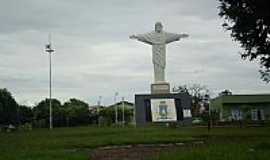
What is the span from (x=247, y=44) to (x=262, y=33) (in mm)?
1036

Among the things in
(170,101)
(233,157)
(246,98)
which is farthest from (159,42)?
(233,157)

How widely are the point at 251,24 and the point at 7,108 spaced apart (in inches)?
3592

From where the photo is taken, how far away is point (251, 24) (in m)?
26.3

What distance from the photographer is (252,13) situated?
83.9ft

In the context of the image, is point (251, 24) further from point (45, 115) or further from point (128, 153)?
point (45, 115)

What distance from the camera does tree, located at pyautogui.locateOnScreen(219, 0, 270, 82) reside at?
82.4 feet

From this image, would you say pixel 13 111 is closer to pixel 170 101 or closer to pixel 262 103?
pixel 170 101

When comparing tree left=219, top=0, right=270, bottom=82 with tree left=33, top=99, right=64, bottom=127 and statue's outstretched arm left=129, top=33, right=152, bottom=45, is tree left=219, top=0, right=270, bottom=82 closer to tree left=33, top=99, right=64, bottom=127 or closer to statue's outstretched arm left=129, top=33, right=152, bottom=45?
statue's outstretched arm left=129, top=33, right=152, bottom=45

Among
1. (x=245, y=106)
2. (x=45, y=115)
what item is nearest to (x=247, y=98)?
(x=245, y=106)

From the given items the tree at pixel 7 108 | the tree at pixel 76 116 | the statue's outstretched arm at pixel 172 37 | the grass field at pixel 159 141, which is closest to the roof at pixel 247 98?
the statue's outstretched arm at pixel 172 37

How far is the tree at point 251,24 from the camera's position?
82.4 ft

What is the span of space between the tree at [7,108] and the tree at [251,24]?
85931mm

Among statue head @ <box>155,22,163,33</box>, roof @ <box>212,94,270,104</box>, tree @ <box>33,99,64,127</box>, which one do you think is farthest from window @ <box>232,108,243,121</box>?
tree @ <box>33,99,64,127</box>

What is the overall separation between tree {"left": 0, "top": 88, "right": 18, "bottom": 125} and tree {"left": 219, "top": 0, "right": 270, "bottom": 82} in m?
85.9
